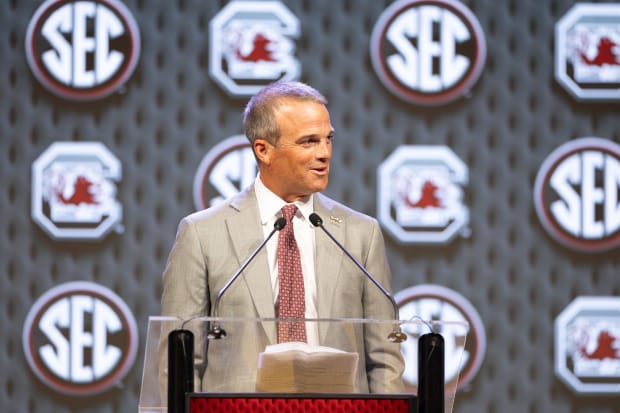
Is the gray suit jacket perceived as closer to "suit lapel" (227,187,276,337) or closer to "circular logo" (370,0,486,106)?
"suit lapel" (227,187,276,337)

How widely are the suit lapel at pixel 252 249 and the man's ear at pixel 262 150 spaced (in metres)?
0.11

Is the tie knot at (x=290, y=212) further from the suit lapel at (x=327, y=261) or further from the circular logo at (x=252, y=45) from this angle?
the circular logo at (x=252, y=45)

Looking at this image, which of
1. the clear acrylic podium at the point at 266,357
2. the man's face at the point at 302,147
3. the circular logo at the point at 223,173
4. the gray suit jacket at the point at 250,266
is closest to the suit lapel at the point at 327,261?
the gray suit jacket at the point at 250,266

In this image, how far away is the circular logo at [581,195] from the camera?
12.8 feet

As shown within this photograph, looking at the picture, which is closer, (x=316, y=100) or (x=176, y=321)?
(x=176, y=321)

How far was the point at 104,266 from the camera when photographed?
3887 mm

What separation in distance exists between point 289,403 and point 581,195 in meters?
2.47

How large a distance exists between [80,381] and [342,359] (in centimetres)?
217

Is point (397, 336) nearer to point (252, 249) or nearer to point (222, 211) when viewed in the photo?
point (252, 249)

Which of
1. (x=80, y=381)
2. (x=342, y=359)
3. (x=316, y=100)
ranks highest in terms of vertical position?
(x=316, y=100)

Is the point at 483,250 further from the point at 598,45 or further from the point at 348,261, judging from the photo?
the point at 348,261

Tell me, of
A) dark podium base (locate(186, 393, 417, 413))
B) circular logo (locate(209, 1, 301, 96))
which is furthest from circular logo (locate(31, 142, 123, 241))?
dark podium base (locate(186, 393, 417, 413))

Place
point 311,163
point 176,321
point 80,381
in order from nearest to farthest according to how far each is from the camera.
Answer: point 176,321
point 311,163
point 80,381

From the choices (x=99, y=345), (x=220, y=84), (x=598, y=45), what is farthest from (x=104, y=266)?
(x=598, y=45)
